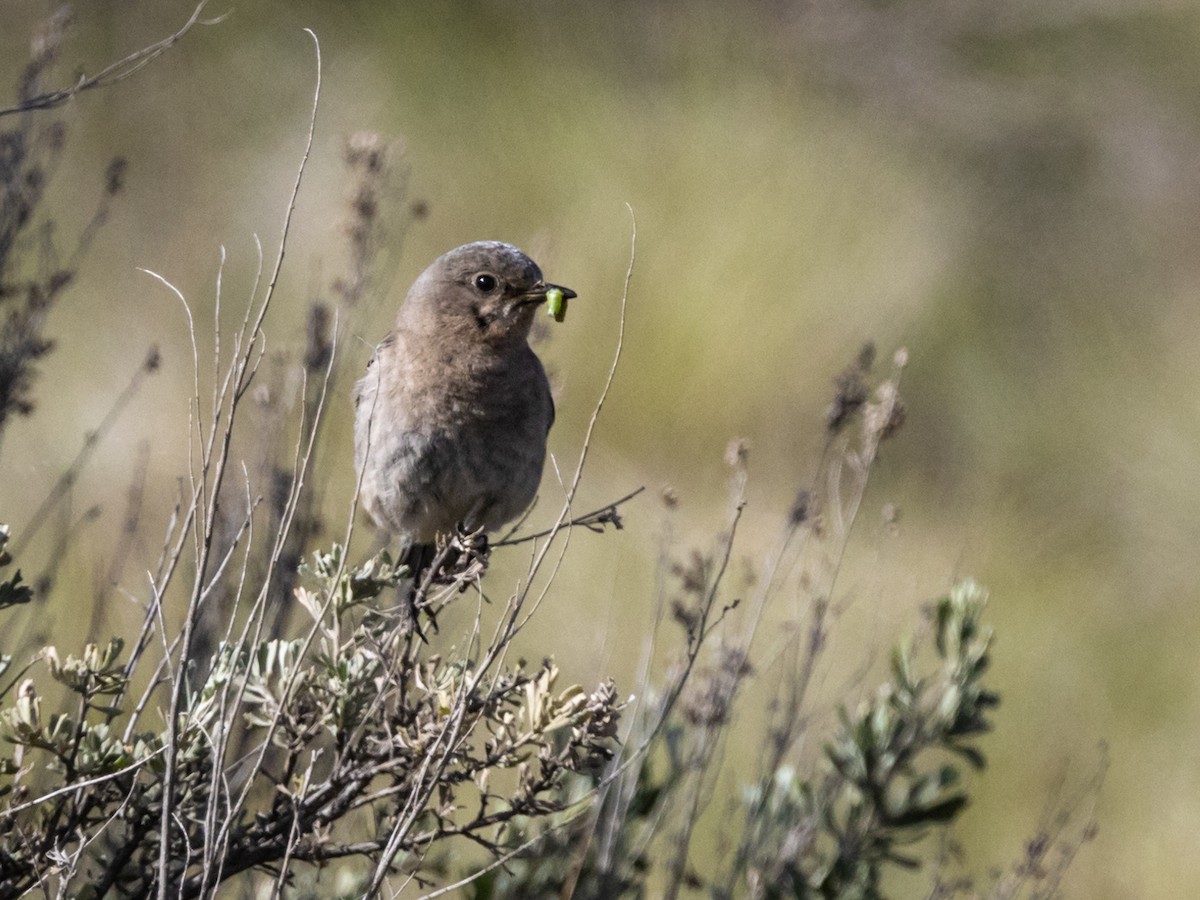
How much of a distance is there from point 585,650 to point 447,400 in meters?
2.66

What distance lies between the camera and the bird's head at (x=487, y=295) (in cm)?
460

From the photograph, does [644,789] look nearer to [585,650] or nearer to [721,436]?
[585,650]

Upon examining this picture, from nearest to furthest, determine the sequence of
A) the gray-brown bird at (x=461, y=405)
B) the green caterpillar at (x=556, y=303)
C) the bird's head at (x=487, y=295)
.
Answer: the green caterpillar at (x=556, y=303), the gray-brown bird at (x=461, y=405), the bird's head at (x=487, y=295)

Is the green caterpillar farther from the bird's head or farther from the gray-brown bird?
the bird's head

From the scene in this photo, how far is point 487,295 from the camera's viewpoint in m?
4.64

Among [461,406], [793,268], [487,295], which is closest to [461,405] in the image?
[461,406]

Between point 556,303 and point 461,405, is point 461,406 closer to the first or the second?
point 461,405

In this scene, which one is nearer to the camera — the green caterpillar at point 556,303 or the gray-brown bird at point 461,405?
the green caterpillar at point 556,303

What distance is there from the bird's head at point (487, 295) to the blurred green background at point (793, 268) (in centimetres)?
179

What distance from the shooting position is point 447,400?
14.7ft

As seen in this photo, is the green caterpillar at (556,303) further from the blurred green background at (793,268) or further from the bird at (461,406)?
the blurred green background at (793,268)

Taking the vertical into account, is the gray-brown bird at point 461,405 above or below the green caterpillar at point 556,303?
below

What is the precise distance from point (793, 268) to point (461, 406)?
4.07 meters

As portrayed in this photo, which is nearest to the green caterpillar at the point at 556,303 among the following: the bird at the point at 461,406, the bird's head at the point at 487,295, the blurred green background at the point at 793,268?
the bird at the point at 461,406
